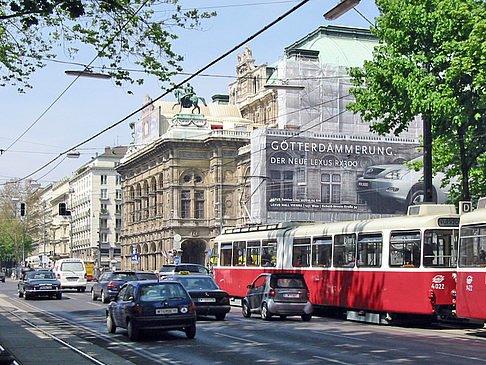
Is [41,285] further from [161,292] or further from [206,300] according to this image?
[161,292]

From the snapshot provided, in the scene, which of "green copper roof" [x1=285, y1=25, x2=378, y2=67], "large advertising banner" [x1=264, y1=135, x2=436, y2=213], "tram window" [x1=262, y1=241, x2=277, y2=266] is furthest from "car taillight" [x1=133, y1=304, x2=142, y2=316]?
"green copper roof" [x1=285, y1=25, x2=378, y2=67]

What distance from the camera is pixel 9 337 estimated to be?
2038cm

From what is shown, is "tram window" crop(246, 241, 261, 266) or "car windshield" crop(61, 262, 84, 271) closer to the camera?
"tram window" crop(246, 241, 261, 266)

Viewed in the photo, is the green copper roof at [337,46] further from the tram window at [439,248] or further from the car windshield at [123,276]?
the tram window at [439,248]

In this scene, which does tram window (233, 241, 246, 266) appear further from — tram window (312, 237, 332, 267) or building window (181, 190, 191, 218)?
building window (181, 190, 191, 218)

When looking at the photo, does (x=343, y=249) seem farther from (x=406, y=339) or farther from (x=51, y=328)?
(x=51, y=328)

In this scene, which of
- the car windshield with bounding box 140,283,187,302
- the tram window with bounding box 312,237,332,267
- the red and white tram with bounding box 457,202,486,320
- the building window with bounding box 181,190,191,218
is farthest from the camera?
the building window with bounding box 181,190,191,218

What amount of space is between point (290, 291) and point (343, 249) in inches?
98.9

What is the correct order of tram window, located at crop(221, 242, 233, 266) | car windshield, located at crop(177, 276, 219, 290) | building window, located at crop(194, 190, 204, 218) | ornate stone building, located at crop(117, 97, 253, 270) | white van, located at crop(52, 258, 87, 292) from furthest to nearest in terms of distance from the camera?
1. building window, located at crop(194, 190, 204, 218)
2. ornate stone building, located at crop(117, 97, 253, 270)
3. white van, located at crop(52, 258, 87, 292)
4. tram window, located at crop(221, 242, 233, 266)
5. car windshield, located at crop(177, 276, 219, 290)

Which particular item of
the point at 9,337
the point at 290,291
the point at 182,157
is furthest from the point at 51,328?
the point at 182,157

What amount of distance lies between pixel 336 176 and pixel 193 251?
2528 cm

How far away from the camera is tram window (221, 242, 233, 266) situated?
37.3m

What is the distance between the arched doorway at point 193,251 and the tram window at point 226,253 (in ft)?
164

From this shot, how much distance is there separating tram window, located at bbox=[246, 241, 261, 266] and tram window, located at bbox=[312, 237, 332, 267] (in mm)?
5444
